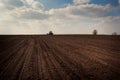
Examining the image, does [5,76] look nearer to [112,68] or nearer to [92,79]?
[92,79]

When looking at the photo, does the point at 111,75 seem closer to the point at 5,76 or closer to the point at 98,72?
the point at 98,72

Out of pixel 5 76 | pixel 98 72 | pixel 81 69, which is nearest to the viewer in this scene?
pixel 5 76

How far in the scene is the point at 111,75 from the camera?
26.6 feet

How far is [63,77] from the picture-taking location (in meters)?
7.80

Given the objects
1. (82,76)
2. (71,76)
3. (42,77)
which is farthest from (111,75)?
(42,77)

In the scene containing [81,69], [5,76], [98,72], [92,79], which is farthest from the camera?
[81,69]

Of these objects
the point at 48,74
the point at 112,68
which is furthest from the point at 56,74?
the point at 112,68

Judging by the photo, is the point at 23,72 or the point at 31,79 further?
the point at 23,72

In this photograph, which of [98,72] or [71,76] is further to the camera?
[98,72]

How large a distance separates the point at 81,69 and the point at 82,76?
1.27m

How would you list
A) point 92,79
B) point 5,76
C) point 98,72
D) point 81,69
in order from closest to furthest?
point 92,79, point 5,76, point 98,72, point 81,69

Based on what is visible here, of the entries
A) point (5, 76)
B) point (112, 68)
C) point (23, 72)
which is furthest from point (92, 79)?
point (5, 76)

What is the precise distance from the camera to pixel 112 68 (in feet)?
30.8

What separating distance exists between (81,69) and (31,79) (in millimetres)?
2852
